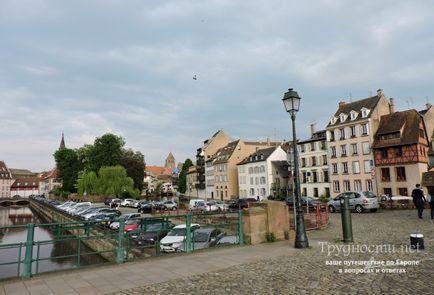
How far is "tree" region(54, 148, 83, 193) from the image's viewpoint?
84.0m

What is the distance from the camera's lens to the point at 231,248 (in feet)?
36.4

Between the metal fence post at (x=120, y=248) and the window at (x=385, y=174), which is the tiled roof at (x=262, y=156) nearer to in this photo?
the window at (x=385, y=174)

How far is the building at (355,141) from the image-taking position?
45.8 m

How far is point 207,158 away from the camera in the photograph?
85.9 metres

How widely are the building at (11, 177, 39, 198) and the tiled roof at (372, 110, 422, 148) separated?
162148 mm

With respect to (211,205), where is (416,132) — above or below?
above

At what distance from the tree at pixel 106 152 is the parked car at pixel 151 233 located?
6466 centimetres

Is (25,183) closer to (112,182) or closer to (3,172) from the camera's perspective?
(3,172)

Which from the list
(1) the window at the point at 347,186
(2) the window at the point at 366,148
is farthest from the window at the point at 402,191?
(1) the window at the point at 347,186

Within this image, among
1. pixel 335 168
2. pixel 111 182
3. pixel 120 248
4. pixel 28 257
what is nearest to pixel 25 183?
pixel 111 182

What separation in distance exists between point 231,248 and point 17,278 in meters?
6.35

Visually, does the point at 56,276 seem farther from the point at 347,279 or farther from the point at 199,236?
the point at 347,279

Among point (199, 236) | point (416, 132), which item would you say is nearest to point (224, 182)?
point (416, 132)

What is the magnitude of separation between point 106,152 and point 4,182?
343 feet
